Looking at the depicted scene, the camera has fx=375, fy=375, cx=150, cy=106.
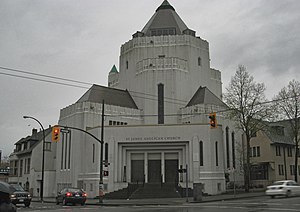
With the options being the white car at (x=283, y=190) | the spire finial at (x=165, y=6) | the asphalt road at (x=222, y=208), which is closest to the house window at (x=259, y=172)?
the white car at (x=283, y=190)

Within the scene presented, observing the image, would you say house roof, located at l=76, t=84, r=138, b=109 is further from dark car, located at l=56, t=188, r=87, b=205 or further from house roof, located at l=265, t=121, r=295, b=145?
dark car, located at l=56, t=188, r=87, b=205

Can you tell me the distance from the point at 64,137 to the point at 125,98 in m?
10.6

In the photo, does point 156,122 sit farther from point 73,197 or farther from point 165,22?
point 73,197

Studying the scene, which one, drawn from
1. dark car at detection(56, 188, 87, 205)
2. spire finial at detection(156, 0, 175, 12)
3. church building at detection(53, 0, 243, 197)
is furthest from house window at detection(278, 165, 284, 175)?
dark car at detection(56, 188, 87, 205)

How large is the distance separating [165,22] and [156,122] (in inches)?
719

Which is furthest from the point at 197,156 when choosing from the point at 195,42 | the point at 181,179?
the point at 195,42

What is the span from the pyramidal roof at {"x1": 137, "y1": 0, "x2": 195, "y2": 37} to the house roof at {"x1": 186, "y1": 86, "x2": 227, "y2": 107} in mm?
10411

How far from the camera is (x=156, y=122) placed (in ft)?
178

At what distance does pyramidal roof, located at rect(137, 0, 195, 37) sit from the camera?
60.6m

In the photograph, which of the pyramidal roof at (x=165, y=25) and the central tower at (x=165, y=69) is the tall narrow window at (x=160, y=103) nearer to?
the central tower at (x=165, y=69)

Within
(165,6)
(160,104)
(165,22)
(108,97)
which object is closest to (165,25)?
(165,22)

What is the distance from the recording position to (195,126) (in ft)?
146

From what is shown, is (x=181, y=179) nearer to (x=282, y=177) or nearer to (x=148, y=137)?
(x=148, y=137)

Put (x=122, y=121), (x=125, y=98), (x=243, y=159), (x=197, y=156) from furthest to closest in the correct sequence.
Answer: (x=125, y=98) < (x=122, y=121) < (x=243, y=159) < (x=197, y=156)
